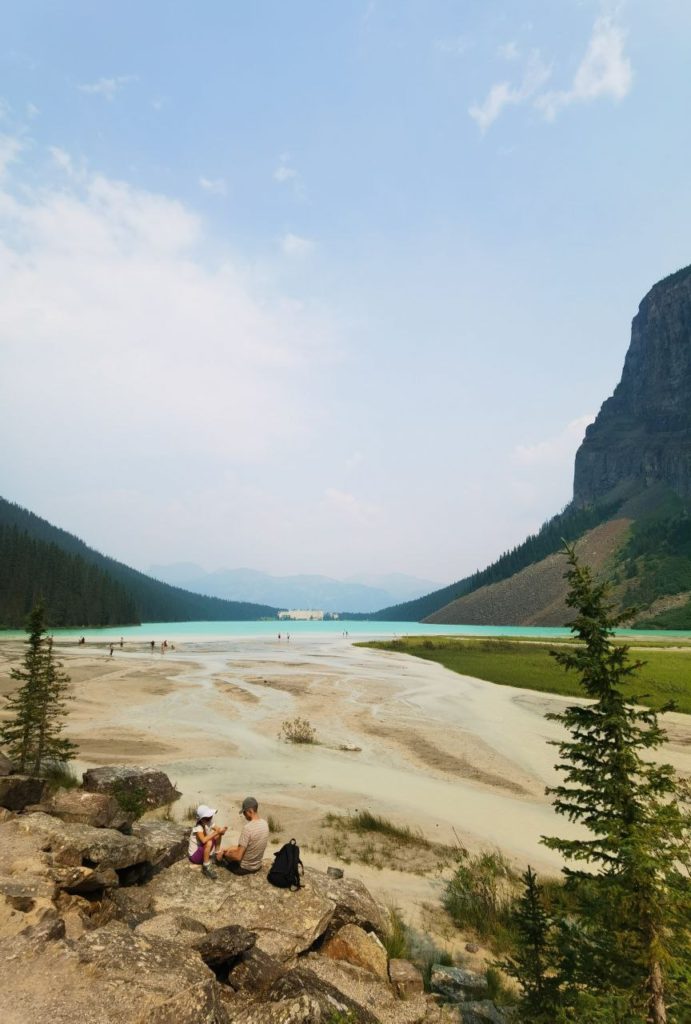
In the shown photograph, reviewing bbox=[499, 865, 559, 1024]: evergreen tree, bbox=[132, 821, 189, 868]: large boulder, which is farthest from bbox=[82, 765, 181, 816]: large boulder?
bbox=[499, 865, 559, 1024]: evergreen tree

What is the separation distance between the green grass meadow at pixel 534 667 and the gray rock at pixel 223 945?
1094 inches

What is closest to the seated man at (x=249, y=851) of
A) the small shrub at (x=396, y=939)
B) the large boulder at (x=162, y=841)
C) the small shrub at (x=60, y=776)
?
the large boulder at (x=162, y=841)

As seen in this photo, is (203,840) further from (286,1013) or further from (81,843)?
(286,1013)

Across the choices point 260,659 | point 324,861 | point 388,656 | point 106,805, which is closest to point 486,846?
point 324,861

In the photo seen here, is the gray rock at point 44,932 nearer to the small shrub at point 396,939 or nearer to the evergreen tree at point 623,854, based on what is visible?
the small shrub at point 396,939

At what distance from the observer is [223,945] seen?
785 centimetres

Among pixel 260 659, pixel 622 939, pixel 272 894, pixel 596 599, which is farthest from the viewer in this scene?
pixel 260 659

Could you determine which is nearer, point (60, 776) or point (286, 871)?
point (286, 871)

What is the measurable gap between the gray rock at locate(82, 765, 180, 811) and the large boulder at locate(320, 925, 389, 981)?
10385mm

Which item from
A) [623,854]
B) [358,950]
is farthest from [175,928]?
[623,854]

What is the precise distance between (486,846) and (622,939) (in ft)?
40.6

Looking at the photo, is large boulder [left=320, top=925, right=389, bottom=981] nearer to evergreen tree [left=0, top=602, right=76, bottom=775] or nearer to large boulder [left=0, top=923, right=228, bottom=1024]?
large boulder [left=0, top=923, right=228, bottom=1024]

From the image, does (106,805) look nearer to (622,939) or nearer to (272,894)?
(272,894)

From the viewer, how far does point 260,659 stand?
3093 inches
